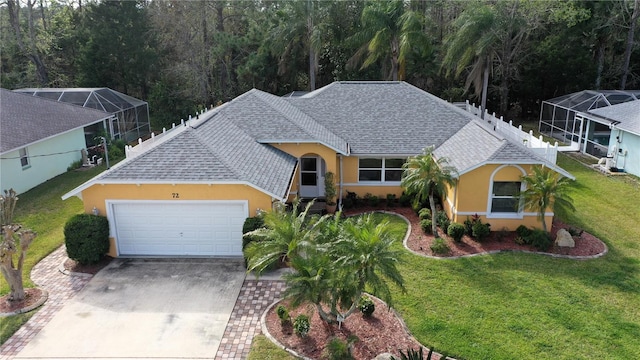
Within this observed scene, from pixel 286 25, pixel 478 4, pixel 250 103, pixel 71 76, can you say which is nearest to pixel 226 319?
pixel 250 103

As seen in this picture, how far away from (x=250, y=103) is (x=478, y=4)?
2122 cm

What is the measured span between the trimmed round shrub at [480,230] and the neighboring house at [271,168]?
0.58 metres

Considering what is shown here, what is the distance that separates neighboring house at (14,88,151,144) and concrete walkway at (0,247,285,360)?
55.5 ft

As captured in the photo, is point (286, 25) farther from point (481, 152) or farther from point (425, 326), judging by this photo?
point (425, 326)

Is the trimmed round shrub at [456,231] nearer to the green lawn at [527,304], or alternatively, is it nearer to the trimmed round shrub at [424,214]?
the green lawn at [527,304]

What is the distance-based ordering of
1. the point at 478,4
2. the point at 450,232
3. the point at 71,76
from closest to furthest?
the point at 450,232 → the point at 478,4 → the point at 71,76

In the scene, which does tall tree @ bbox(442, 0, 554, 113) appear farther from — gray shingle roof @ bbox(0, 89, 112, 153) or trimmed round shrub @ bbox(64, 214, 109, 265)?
trimmed round shrub @ bbox(64, 214, 109, 265)

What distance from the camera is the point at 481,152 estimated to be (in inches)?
677

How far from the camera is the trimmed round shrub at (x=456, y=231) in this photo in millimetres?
16531

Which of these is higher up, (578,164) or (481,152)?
(481,152)


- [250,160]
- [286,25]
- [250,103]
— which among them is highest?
[286,25]

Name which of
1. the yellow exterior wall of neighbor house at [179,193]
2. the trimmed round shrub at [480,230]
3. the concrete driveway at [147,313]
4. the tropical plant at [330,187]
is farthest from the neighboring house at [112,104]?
the trimmed round shrub at [480,230]

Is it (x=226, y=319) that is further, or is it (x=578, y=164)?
Answer: (x=578, y=164)

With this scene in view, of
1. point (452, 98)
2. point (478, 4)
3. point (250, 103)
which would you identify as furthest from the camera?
point (452, 98)
